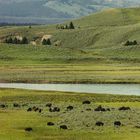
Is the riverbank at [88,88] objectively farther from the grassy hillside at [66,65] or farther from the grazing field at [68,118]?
the grazing field at [68,118]

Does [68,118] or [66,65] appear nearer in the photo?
[68,118]

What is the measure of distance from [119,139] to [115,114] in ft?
39.6

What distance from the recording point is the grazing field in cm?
4381

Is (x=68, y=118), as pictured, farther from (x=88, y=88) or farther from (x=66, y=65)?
(x=66, y=65)

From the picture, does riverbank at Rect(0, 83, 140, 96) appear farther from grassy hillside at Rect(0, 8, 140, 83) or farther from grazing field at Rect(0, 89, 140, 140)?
grazing field at Rect(0, 89, 140, 140)

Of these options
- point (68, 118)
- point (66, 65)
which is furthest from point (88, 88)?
point (66, 65)

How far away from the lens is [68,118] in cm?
5216

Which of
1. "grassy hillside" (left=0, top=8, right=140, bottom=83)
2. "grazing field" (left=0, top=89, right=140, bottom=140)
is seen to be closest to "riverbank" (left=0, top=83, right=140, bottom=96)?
"grassy hillside" (left=0, top=8, right=140, bottom=83)

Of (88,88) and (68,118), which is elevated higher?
(68,118)

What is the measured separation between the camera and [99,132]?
4491 centimetres

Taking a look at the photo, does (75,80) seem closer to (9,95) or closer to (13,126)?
(9,95)

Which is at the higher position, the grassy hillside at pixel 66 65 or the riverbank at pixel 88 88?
the grassy hillside at pixel 66 65

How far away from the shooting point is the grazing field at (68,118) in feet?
144

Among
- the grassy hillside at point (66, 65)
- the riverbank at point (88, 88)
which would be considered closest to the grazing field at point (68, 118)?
the riverbank at point (88, 88)
